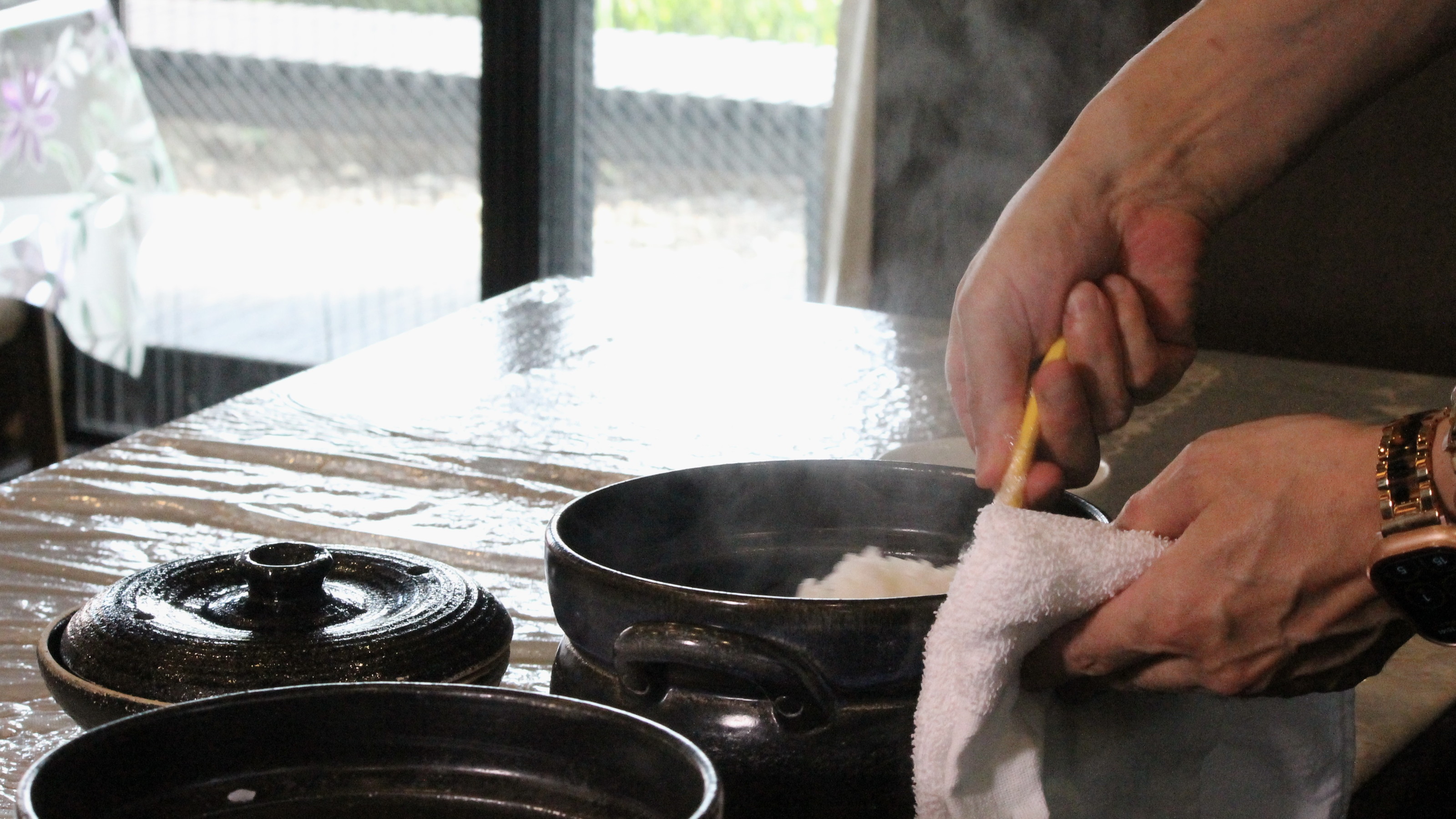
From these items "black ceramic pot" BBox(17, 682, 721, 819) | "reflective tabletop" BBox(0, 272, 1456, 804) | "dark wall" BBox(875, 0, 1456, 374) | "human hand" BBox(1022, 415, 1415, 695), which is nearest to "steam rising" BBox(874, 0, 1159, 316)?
"dark wall" BBox(875, 0, 1456, 374)

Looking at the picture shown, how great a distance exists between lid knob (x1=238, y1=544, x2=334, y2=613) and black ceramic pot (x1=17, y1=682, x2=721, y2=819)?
0.24 meters

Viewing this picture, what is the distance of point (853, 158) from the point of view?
9.94 feet

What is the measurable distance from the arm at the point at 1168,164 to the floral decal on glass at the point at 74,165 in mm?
2759

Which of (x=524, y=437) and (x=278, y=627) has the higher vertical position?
(x=278, y=627)

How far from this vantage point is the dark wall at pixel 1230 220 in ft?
8.20

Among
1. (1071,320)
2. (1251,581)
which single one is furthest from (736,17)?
(1251,581)

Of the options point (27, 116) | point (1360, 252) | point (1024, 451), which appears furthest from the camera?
point (27, 116)

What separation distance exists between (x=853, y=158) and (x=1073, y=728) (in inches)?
94.5

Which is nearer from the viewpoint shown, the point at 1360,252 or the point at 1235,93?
the point at 1235,93

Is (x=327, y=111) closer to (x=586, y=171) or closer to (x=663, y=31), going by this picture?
(x=586, y=171)

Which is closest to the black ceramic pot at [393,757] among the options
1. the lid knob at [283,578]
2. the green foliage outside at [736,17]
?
the lid knob at [283,578]

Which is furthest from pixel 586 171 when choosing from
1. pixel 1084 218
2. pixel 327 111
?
pixel 1084 218

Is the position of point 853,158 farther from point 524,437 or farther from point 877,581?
point 877,581

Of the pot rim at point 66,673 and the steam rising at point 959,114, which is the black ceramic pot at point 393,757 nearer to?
the pot rim at point 66,673
